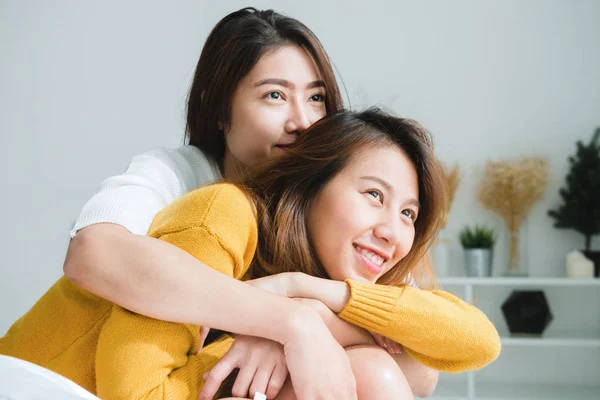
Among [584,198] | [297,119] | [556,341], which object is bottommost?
[556,341]

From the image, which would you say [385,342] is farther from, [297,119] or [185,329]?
[297,119]

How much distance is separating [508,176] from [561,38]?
0.96 metres

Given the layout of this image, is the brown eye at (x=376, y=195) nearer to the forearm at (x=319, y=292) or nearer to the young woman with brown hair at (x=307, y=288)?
the young woman with brown hair at (x=307, y=288)

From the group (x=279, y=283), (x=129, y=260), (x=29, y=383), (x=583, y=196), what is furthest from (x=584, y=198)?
(x=29, y=383)

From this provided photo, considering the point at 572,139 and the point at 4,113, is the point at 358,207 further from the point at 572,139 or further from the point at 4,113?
the point at 4,113

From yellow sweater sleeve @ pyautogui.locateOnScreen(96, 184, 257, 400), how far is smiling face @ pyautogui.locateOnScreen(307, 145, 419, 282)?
0.20 m

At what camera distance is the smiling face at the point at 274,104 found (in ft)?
5.32

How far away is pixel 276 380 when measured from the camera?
1.04 m

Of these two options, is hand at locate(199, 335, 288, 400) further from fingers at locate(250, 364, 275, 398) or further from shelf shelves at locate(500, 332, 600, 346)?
shelf shelves at locate(500, 332, 600, 346)

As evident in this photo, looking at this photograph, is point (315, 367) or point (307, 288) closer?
point (315, 367)

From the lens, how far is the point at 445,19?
442cm

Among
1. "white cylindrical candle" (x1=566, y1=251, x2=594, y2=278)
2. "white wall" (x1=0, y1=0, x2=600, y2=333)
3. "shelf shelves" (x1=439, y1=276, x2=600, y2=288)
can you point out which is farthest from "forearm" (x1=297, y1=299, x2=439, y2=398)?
"white wall" (x1=0, y1=0, x2=600, y2=333)

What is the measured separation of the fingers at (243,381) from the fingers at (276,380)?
29mm

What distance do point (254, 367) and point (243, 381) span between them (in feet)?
0.08
